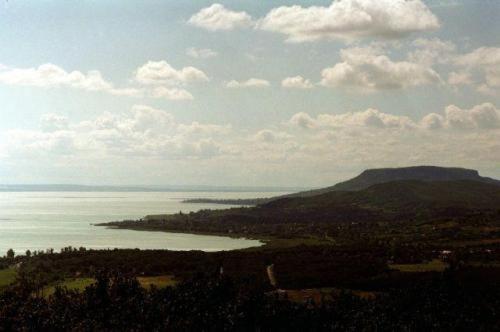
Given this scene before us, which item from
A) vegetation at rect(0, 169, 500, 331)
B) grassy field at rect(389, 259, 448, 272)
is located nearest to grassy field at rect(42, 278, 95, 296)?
vegetation at rect(0, 169, 500, 331)

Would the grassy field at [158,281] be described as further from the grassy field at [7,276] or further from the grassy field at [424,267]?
the grassy field at [424,267]

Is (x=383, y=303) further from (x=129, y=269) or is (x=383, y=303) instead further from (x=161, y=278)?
(x=129, y=269)

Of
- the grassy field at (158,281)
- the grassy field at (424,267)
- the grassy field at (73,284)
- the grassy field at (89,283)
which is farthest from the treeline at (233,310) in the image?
the grassy field at (424,267)

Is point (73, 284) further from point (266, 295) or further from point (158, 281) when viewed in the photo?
point (266, 295)

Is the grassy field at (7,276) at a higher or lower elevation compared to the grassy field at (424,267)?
higher

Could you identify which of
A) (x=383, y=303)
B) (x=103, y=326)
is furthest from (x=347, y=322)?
(x=103, y=326)
